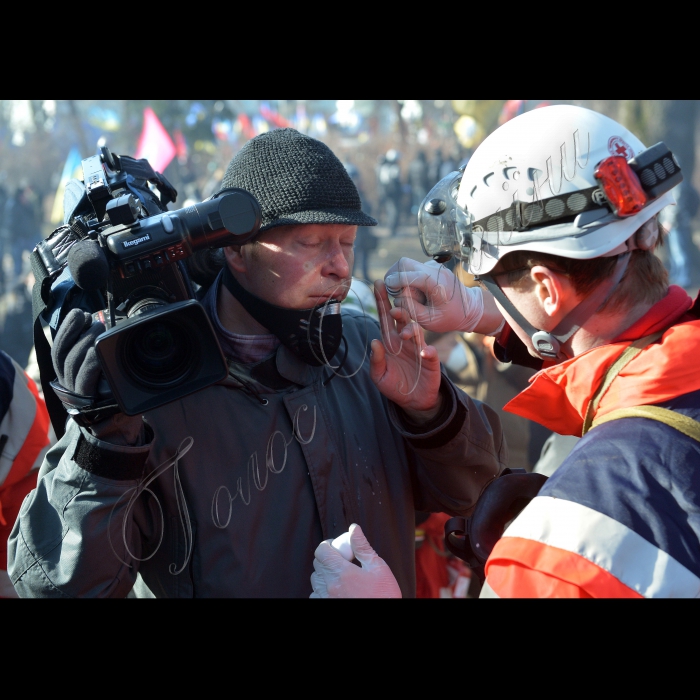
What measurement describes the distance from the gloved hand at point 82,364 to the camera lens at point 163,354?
86 millimetres

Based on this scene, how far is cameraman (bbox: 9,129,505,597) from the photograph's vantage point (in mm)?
1821

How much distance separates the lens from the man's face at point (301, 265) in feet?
6.99

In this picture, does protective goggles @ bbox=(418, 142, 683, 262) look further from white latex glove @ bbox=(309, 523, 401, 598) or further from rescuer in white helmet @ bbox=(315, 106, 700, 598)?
white latex glove @ bbox=(309, 523, 401, 598)

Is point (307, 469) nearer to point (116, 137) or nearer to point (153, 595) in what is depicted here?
point (153, 595)

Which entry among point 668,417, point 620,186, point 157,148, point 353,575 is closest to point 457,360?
point 157,148

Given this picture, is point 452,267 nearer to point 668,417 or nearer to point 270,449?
point 270,449

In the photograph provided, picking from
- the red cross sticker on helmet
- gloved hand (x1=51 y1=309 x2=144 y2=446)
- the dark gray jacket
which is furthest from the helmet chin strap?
gloved hand (x1=51 y1=309 x2=144 y2=446)

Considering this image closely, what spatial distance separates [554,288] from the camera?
5.40 ft

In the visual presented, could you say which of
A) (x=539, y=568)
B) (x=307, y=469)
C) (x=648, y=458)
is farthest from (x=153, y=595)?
(x=648, y=458)

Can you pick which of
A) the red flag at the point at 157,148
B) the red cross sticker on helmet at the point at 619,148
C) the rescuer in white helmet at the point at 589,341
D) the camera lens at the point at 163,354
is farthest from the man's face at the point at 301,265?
the red flag at the point at 157,148

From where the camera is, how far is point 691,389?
Answer: 1438 millimetres

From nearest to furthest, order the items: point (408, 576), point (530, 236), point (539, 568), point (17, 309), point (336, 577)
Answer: point (539, 568) → point (530, 236) → point (336, 577) → point (408, 576) → point (17, 309)

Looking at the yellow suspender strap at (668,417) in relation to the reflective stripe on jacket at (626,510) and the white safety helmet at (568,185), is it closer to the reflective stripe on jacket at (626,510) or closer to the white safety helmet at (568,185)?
the reflective stripe on jacket at (626,510)

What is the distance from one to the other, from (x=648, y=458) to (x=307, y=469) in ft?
3.15
